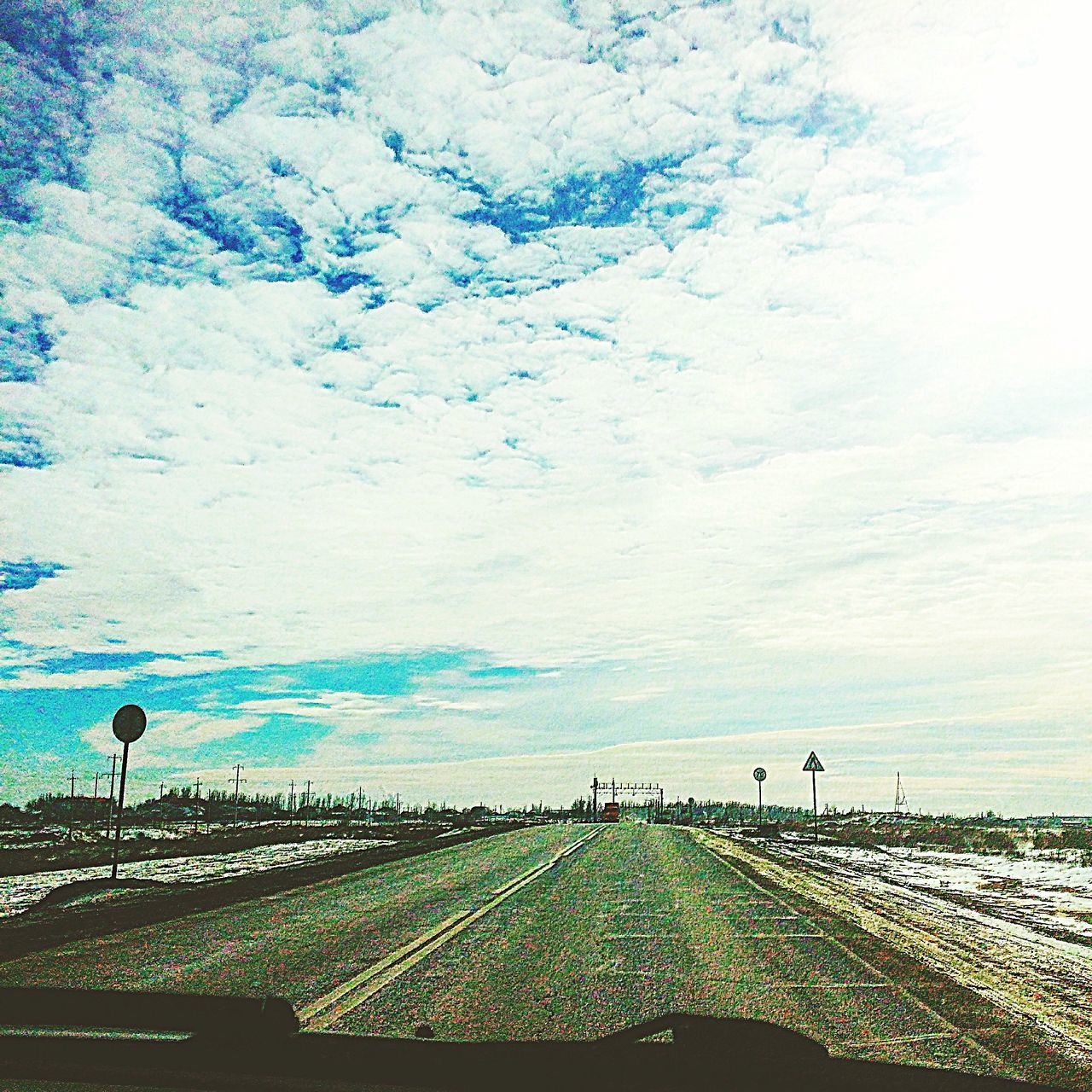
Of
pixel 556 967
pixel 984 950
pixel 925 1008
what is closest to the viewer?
pixel 925 1008

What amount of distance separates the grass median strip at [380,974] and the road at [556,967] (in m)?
0.03

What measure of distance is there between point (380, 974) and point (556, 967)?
4.99 feet

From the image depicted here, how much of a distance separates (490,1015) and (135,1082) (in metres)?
3.24

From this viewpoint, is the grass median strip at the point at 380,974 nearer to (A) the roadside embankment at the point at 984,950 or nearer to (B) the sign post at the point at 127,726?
(A) the roadside embankment at the point at 984,950

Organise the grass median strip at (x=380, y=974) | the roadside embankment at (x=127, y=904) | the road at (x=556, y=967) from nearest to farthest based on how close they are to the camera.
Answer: the road at (x=556, y=967) < the grass median strip at (x=380, y=974) < the roadside embankment at (x=127, y=904)

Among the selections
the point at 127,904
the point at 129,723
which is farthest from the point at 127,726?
the point at 127,904

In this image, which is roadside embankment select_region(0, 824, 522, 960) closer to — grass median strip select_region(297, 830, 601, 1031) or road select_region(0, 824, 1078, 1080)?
road select_region(0, 824, 1078, 1080)

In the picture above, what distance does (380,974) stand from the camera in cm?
878

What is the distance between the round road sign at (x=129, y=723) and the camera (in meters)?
20.6

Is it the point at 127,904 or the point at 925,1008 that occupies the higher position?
the point at 925,1008

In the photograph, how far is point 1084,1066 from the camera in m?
6.05

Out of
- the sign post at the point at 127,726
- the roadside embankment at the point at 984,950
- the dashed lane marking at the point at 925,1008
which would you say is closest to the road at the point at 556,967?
the dashed lane marking at the point at 925,1008

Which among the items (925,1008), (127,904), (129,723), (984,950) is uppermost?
(129,723)

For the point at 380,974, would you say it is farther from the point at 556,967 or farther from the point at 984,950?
the point at 984,950
